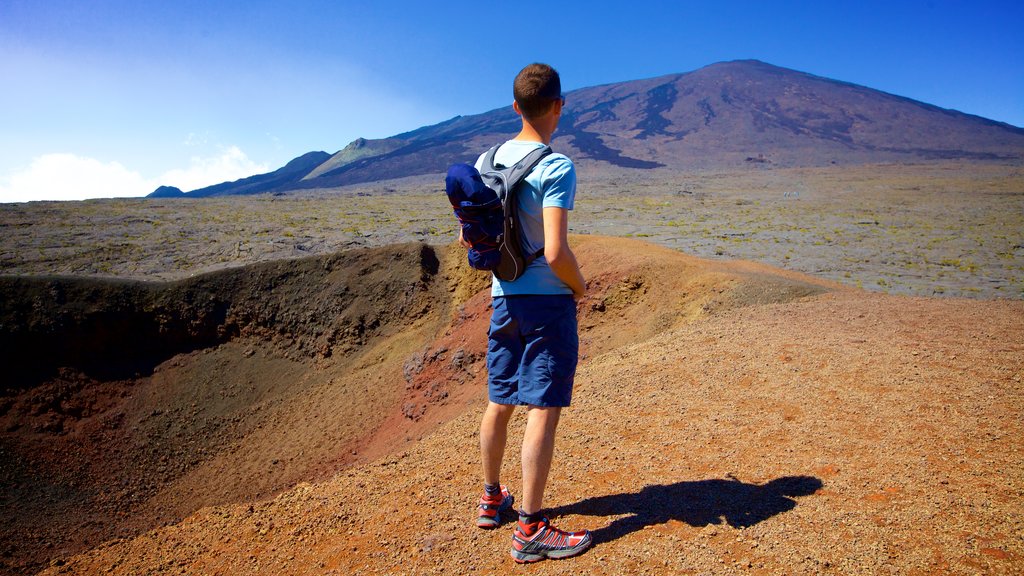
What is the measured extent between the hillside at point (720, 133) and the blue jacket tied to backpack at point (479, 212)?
5219cm


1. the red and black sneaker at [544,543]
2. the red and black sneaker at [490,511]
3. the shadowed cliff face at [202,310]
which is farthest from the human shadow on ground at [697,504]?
the shadowed cliff face at [202,310]

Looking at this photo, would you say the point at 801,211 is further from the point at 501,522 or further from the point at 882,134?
the point at 882,134

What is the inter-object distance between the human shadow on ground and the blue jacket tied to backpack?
1242 millimetres

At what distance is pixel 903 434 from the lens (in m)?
3.17

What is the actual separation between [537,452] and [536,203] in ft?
3.20

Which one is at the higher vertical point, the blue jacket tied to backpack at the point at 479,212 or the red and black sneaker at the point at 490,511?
the blue jacket tied to backpack at the point at 479,212

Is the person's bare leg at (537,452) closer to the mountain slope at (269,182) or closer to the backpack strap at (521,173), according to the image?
the backpack strap at (521,173)

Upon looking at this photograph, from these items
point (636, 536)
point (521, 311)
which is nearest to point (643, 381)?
point (636, 536)

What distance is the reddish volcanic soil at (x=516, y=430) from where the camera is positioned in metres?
2.54

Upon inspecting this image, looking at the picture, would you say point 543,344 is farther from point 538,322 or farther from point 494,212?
point 494,212

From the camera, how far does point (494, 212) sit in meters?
2.42

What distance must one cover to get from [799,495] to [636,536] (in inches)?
31.5

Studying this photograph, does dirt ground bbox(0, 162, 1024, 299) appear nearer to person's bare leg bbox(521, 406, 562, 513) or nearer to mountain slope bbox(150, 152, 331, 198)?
person's bare leg bbox(521, 406, 562, 513)

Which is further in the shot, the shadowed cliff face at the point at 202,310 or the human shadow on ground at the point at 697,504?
the shadowed cliff face at the point at 202,310
